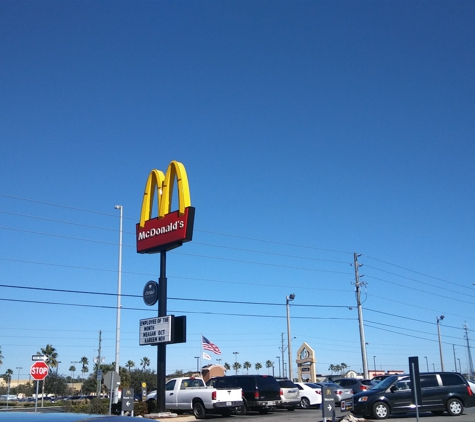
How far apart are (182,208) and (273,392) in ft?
31.1

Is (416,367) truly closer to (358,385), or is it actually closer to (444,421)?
(444,421)

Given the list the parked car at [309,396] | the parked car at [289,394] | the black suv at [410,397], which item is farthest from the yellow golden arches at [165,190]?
the parked car at [309,396]

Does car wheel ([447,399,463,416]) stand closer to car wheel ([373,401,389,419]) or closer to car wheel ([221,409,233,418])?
car wheel ([373,401,389,419])

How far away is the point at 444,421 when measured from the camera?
61.9 ft

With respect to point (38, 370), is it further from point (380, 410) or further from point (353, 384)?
point (353, 384)

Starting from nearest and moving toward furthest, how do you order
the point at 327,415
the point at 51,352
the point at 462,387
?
the point at 327,415, the point at 462,387, the point at 51,352

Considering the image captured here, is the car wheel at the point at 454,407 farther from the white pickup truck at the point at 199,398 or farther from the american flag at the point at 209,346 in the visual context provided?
the american flag at the point at 209,346

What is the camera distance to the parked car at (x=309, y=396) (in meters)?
27.4

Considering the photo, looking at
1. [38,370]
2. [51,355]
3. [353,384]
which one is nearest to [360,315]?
[353,384]

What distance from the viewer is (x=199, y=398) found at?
23.1 meters

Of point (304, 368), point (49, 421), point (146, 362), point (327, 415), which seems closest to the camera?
point (49, 421)

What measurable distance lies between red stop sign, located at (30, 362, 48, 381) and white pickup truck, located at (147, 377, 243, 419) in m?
7.00

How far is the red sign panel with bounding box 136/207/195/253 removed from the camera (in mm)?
24234

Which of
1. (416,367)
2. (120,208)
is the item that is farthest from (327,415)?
(120,208)
